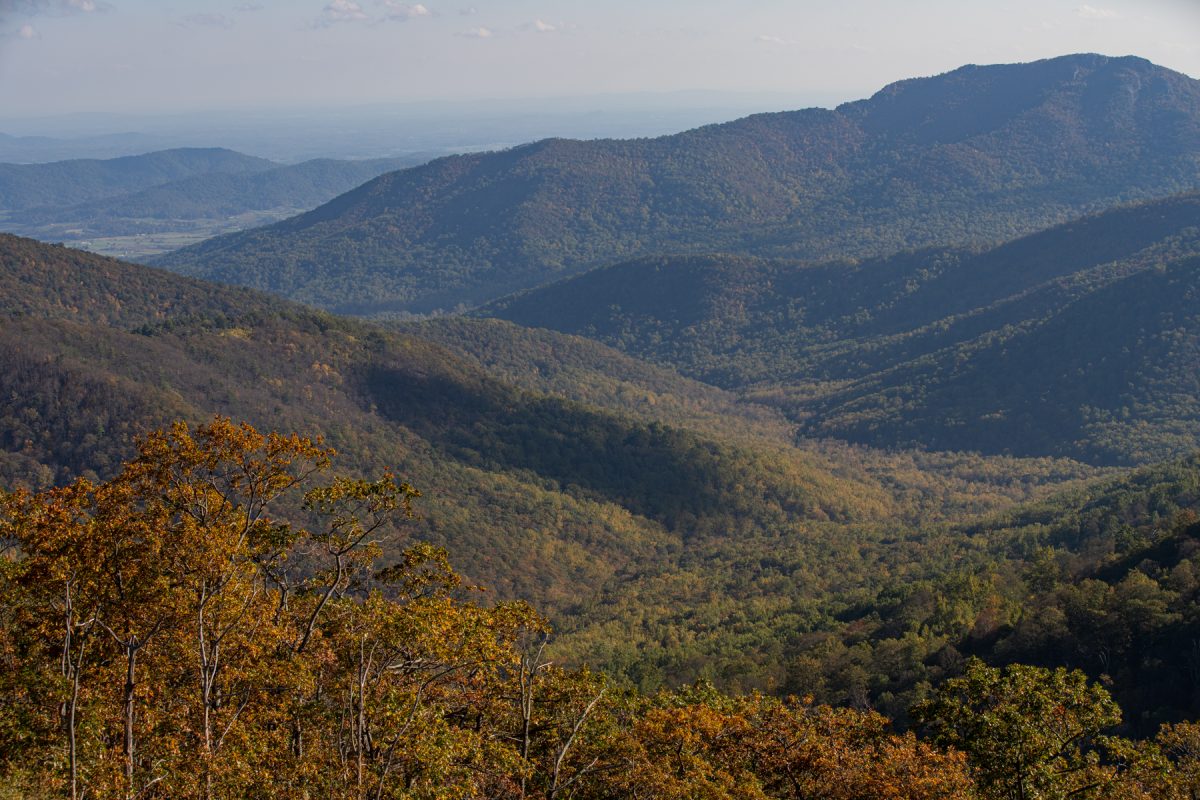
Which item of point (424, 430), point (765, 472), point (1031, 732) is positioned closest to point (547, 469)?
point (424, 430)

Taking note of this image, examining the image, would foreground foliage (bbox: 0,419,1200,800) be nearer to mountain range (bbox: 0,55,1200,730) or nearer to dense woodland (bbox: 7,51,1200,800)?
dense woodland (bbox: 7,51,1200,800)

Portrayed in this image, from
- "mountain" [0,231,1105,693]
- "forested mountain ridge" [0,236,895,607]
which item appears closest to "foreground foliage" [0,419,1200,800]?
"mountain" [0,231,1105,693]

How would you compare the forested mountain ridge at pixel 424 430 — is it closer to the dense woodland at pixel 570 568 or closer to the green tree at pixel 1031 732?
the dense woodland at pixel 570 568

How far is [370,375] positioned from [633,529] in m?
48.7

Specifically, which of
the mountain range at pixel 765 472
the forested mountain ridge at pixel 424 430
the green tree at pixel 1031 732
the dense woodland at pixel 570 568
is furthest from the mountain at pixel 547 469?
the green tree at pixel 1031 732

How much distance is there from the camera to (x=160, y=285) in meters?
185

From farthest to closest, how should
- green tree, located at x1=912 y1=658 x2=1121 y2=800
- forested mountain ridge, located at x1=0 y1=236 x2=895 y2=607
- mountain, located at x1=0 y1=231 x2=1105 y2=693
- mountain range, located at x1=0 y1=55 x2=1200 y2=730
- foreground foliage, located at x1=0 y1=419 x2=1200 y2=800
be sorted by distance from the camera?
forested mountain ridge, located at x1=0 y1=236 x2=895 y2=607 < mountain, located at x1=0 y1=231 x2=1105 y2=693 < mountain range, located at x1=0 y1=55 x2=1200 y2=730 < green tree, located at x1=912 y1=658 x2=1121 y2=800 < foreground foliage, located at x1=0 y1=419 x2=1200 y2=800

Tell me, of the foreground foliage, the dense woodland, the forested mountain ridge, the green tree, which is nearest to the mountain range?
the forested mountain ridge

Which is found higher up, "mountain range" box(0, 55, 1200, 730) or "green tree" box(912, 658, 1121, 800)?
"green tree" box(912, 658, 1121, 800)

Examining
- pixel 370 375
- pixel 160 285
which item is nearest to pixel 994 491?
pixel 370 375

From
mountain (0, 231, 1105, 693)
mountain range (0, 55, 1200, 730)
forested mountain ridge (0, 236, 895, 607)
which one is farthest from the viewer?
forested mountain ridge (0, 236, 895, 607)

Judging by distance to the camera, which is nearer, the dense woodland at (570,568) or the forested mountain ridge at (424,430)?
the dense woodland at (570,568)

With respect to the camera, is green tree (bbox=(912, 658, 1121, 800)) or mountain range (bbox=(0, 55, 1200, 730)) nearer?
green tree (bbox=(912, 658, 1121, 800))

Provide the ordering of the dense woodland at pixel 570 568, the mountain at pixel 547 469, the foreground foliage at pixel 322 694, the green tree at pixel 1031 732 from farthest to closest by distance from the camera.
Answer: the mountain at pixel 547 469 < the green tree at pixel 1031 732 < the dense woodland at pixel 570 568 < the foreground foliage at pixel 322 694
